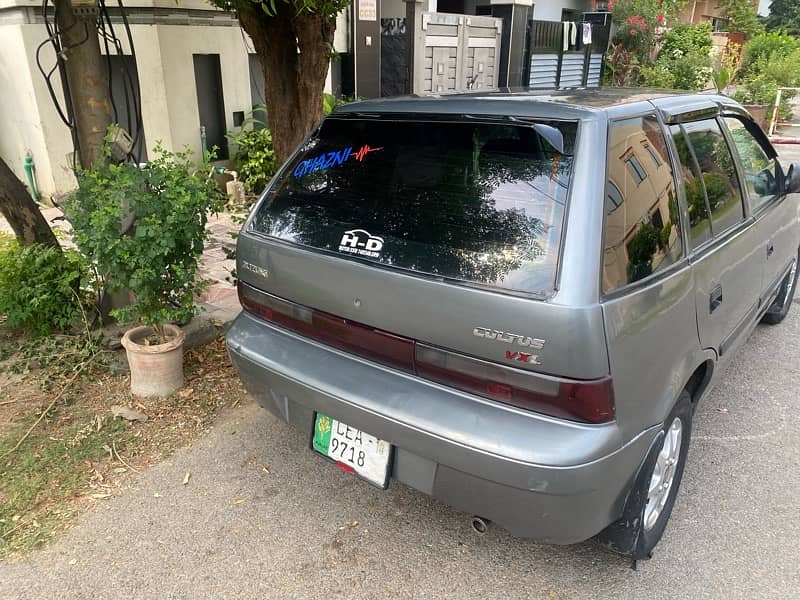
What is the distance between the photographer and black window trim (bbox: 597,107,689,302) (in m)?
1.94

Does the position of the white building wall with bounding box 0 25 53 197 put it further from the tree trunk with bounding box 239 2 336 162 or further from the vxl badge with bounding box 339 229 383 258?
the vxl badge with bounding box 339 229 383 258

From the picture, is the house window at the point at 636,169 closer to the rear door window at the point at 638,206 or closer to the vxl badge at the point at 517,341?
the rear door window at the point at 638,206

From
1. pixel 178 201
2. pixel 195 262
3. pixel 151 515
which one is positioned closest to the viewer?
pixel 151 515

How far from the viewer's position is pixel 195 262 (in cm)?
340

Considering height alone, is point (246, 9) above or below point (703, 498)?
above

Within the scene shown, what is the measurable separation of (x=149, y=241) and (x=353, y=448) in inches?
62.1

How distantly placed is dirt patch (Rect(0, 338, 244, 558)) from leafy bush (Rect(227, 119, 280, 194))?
4085 millimetres

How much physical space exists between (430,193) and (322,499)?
1.48 m

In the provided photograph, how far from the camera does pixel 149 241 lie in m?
3.12

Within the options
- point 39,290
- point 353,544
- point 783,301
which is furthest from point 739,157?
point 39,290

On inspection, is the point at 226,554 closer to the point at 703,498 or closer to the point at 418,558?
the point at 418,558

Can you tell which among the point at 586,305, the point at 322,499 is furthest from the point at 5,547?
the point at 586,305

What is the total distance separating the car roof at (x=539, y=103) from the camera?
85.2 inches

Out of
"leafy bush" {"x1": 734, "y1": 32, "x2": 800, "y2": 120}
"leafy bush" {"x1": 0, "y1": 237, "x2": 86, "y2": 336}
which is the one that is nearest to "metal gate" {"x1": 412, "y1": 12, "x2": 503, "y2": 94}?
"leafy bush" {"x1": 0, "y1": 237, "x2": 86, "y2": 336}
